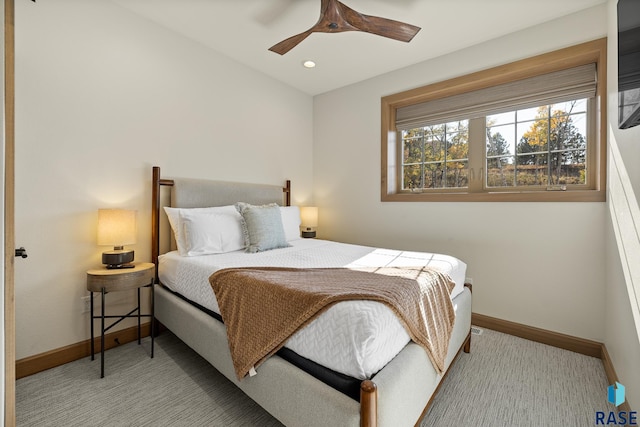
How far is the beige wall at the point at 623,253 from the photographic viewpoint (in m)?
1.41

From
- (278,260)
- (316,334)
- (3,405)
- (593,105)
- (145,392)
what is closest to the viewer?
(3,405)

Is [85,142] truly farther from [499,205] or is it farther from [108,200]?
[499,205]

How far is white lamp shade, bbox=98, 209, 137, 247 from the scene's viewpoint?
2.05 meters

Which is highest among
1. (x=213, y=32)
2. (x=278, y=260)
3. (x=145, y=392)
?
(x=213, y=32)

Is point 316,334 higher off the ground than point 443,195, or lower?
lower

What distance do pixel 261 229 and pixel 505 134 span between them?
2472 mm

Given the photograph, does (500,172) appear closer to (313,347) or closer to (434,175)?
(434,175)

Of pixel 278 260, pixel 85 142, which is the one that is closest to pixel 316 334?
pixel 278 260

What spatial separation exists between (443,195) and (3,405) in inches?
126

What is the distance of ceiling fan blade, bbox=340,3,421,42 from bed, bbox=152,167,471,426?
1624 mm

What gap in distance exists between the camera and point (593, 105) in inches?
92.5

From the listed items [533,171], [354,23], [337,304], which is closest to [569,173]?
[533,171]

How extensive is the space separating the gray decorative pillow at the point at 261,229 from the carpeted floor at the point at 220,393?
3.18ft

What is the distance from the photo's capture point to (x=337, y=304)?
3.94 feet
